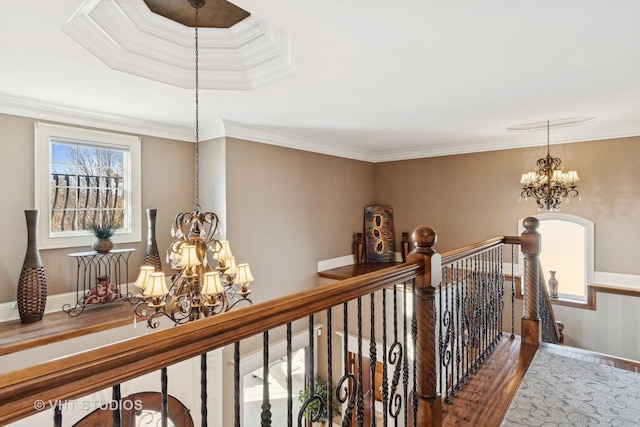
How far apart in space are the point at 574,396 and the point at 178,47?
369cm

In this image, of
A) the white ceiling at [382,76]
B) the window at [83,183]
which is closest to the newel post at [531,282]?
the white ceiling at [382,76]

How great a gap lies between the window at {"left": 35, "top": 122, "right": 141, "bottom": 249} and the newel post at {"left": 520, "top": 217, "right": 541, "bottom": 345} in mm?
4173

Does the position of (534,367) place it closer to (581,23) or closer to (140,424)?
(581,23)

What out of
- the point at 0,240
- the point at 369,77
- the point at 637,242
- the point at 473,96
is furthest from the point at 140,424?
the point at 637,242

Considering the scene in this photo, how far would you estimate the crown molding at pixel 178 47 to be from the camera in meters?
2.27

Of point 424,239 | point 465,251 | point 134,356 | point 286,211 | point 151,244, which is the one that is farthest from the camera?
point 286,211

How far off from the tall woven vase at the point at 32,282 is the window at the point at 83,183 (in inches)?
12.3

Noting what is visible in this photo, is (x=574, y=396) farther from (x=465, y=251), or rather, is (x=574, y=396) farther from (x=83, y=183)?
(x=83, y=183)

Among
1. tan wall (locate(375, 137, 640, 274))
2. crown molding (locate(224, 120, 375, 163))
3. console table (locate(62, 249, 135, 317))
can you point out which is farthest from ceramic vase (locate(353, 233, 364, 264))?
console table (locate(62, 249, 135, 317))

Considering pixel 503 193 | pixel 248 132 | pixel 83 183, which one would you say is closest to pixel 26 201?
pixel 83 183

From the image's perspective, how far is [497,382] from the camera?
7.70ft

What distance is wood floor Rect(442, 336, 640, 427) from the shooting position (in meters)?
1.99

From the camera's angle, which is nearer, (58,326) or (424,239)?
(424,239)

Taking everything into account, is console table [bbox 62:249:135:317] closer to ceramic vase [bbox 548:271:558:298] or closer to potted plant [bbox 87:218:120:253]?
potted plant [bbox 87:218:120:253]
